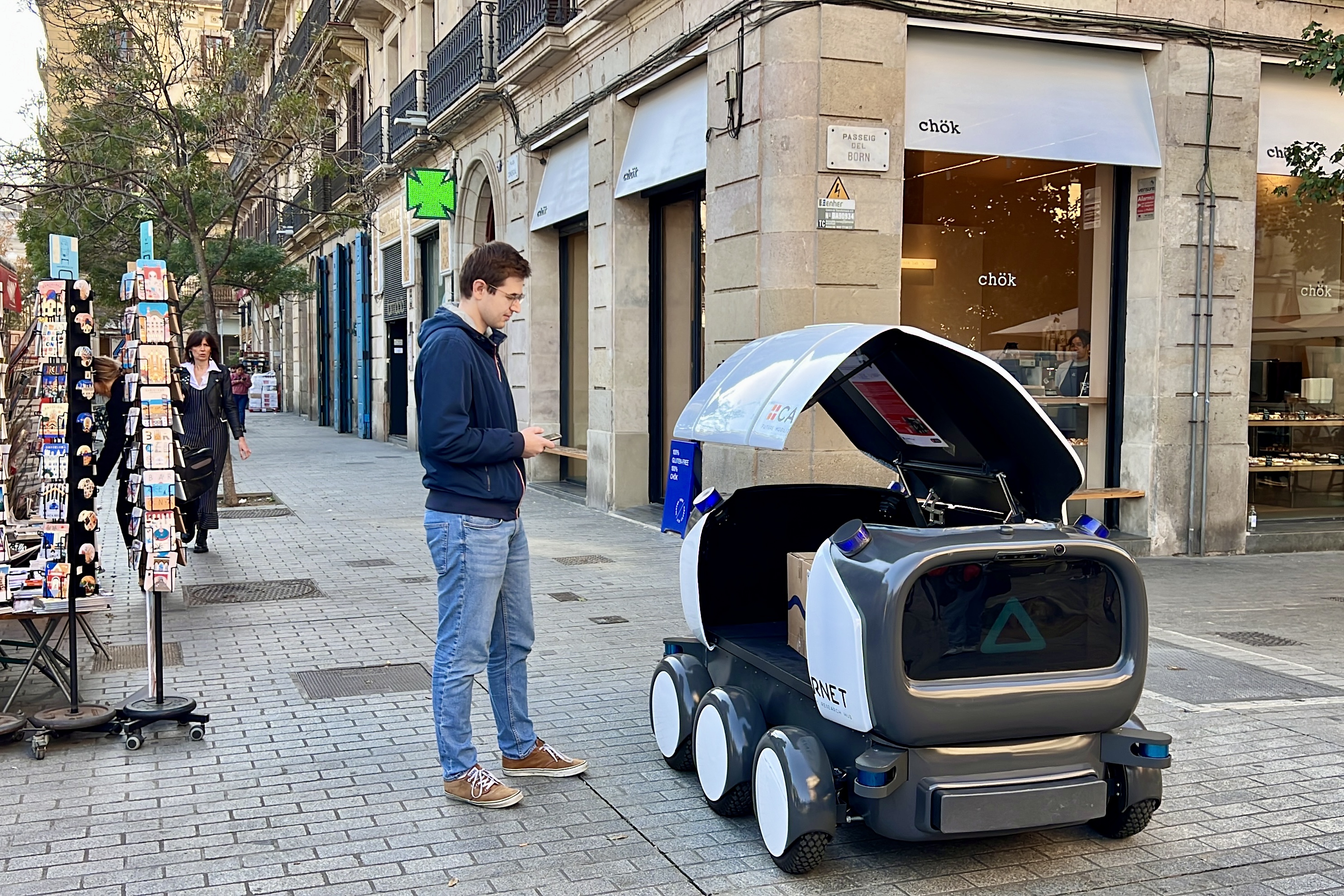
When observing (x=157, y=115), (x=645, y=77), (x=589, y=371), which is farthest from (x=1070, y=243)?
(x=157, y=115)

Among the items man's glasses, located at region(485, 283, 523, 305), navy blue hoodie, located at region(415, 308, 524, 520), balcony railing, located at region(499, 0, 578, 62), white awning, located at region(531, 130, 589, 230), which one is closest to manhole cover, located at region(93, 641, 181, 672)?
navy blue hoodie, located at region(415, 308, 524, 520)

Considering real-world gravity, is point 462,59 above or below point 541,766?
above

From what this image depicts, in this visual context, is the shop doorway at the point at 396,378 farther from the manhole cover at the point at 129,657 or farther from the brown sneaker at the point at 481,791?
the brown sneaker at the point at 481,791

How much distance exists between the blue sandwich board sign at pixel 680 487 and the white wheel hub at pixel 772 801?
98 centimetres

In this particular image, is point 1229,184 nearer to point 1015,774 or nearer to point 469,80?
point 1015,774

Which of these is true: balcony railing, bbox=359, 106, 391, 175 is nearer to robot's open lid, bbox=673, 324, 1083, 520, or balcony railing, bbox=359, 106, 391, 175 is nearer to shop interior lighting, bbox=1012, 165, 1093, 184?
shop interior lighting, bbox=1012, 165, 1093, 184

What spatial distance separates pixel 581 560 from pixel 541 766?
5.75 metres

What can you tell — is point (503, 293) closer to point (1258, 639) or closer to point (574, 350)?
point (1258, 639)

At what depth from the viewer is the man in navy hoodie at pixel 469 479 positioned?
176 inches

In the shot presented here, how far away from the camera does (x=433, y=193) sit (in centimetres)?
2086

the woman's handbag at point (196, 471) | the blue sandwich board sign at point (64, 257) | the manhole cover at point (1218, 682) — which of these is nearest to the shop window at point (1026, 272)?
the manhole cover at point (1218, 682)

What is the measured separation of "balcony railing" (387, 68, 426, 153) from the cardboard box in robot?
1874 centimetres

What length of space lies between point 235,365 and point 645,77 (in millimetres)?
38519

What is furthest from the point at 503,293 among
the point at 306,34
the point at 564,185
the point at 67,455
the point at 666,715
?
the point at 306,34
